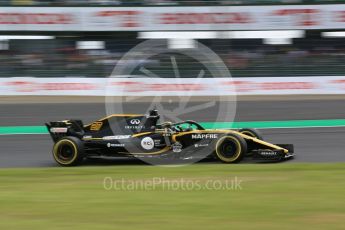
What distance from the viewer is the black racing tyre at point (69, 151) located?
30.3ft

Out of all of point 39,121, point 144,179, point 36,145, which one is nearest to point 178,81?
point 39,121

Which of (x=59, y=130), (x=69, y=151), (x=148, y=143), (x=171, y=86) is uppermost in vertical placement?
(x=171, y=86)

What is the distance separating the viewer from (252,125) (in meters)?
14.6

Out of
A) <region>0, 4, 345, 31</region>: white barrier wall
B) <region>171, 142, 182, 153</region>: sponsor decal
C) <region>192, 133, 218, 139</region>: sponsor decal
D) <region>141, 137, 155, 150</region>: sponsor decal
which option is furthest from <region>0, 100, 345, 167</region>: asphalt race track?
<region>0, 4, 345, 31</region>: white barrier wall

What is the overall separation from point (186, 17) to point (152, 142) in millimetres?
14848

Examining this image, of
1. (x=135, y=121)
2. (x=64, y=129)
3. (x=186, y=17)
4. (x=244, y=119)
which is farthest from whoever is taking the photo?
(x=186, y=17)

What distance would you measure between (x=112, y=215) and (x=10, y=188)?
2166 mm

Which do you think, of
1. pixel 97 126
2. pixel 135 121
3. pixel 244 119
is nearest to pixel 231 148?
pixel 135 121

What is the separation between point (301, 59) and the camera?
71.0ft

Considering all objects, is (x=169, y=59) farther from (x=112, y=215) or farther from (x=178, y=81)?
(x=112, y=215)

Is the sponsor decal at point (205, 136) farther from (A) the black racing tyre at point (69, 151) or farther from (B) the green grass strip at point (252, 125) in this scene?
(B) the green grass strip at point (252, 125)

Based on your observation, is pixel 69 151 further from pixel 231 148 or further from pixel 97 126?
pixel 231 148

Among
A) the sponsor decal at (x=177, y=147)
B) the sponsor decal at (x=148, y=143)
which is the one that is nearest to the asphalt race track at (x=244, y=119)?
the sponsor decal at (x=148, y=143)

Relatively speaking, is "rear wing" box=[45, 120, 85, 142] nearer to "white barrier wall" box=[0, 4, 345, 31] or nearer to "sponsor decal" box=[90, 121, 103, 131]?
"sponsor decal" box=[90, 121, 103, 131]
